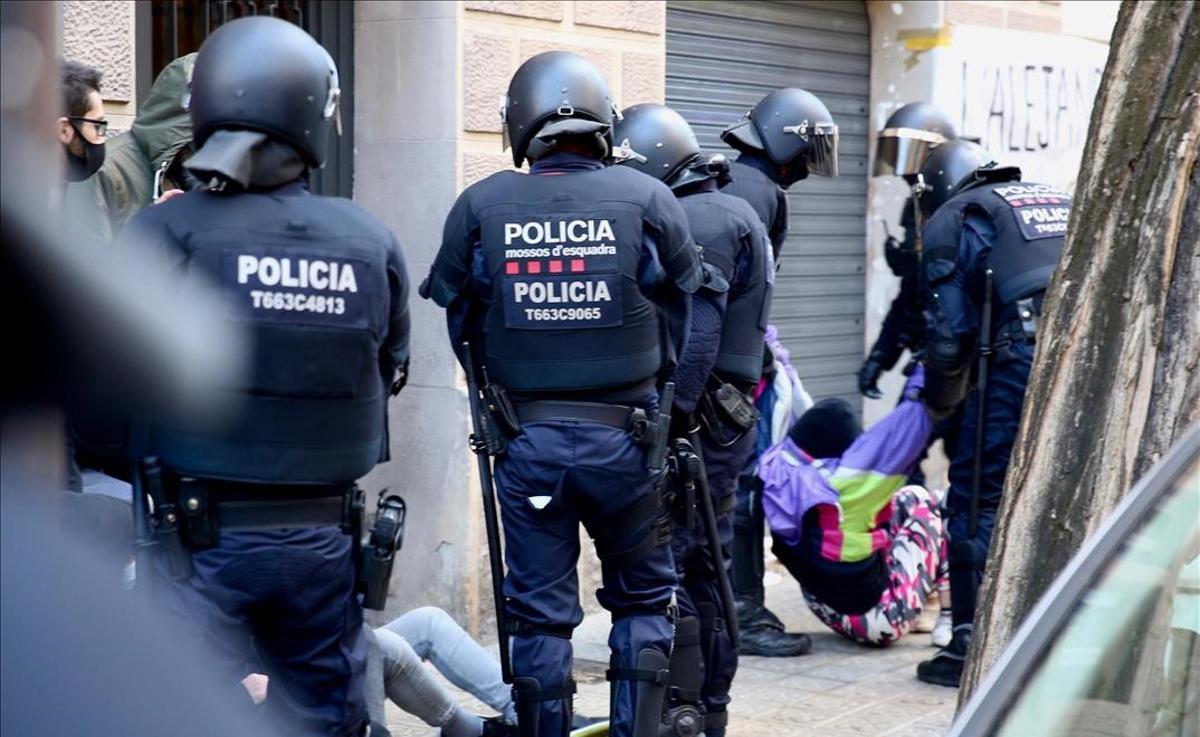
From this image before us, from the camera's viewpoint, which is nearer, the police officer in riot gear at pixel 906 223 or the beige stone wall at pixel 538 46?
the beige stone wall at pixel 538 46

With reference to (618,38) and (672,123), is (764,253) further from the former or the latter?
(618,38)

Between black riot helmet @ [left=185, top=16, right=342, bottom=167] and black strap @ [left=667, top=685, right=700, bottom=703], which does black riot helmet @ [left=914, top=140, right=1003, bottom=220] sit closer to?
black strap @ [left=667, top=685, right=700, bottom=703]

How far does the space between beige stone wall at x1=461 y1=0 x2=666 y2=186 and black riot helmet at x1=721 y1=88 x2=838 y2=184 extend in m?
0.83

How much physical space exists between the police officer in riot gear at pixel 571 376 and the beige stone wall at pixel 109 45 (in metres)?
1.43

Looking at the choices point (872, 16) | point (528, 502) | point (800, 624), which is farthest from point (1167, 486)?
point (872, 16)

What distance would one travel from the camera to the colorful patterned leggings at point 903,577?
6789 mm

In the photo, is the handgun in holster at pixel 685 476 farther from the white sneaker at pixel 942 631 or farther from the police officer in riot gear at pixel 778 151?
the white sneaker at pixel 942 631

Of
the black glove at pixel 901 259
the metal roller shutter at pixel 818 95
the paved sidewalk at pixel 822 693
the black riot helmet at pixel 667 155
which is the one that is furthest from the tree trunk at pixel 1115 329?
the metal roller shutter at pixel 818 95

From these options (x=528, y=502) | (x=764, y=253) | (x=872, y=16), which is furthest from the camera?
(x=872, y=16)

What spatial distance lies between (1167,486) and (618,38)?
5.23 m

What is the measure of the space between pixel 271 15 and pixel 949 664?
3.22 m

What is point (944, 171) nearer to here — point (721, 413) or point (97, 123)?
point (721, 413)

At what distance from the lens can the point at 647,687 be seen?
462cm

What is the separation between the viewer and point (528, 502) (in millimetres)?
4523
